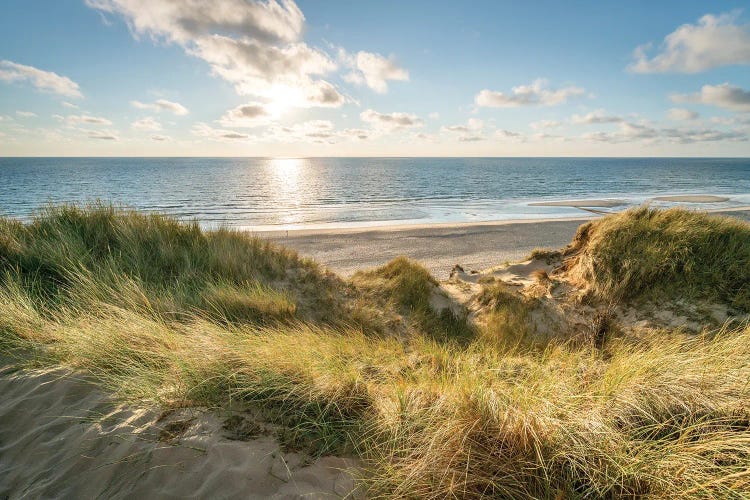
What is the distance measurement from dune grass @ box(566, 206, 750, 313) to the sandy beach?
16.1 feet

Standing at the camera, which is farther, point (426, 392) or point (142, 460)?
point (426, 392)

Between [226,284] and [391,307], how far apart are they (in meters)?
3.27

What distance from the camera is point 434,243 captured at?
16359 mm

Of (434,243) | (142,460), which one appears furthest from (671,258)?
(434,243)

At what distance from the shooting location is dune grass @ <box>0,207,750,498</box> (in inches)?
87.3

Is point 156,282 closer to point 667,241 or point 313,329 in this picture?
point 313,329

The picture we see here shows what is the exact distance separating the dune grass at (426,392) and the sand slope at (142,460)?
0.65ft

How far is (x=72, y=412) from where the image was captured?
3.30 m

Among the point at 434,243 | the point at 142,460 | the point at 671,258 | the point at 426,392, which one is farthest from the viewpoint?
the point at 434,243

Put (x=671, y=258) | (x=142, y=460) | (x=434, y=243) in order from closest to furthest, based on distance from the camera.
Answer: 1. (x=142, y=460)
2. (x=671, y=258)
3. (x=434, y=243)

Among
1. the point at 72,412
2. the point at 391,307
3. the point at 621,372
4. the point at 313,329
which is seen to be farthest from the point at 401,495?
the point at 391,307

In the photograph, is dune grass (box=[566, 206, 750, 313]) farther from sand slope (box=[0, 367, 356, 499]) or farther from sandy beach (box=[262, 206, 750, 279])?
sand slope (box=[0, 367, 356, 499])

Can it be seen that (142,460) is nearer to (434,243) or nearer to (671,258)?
(671,258)

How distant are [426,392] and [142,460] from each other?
2.25 m
